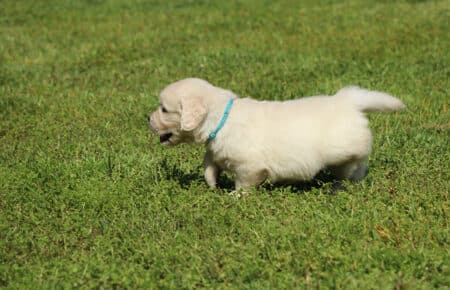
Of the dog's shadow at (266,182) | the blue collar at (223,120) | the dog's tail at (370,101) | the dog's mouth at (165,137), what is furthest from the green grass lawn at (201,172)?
the dog's tail at (370,101)

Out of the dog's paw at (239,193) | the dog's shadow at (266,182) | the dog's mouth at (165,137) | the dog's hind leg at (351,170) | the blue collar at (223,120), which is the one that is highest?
the blue collar at (223,120)

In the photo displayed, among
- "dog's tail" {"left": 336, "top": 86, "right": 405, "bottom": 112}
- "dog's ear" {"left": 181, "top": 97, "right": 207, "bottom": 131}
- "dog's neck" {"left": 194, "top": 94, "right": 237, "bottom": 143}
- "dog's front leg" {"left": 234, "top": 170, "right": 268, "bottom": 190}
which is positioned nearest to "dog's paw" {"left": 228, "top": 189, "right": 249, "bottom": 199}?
"dog's front leg" {"left": 234, "top": 170, "right": 268, "bottom": 190}

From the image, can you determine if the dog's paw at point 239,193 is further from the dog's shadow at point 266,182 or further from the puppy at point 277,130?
the dog's shadow at point 266,182

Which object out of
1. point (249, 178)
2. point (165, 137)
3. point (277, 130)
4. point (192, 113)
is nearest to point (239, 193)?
point (249, 178)

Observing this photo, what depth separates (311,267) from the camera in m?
4.64

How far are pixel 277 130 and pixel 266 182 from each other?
0.57 m

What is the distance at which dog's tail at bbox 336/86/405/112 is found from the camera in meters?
6.02

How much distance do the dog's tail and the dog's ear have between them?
1089 millimetres

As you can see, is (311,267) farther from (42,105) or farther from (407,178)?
(42,105)

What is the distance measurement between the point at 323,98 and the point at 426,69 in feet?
14.9

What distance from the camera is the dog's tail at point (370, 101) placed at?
6.02m

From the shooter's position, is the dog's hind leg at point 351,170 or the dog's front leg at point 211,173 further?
the dog's front leg at point 211,173

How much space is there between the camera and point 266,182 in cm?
629

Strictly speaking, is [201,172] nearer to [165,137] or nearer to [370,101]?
[165,137]
